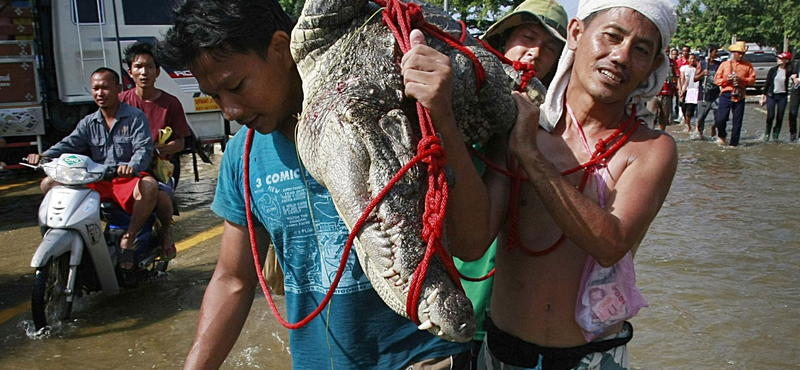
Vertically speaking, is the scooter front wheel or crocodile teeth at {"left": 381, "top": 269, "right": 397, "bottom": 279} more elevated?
crocodile teeth at {"left": 381, "top": 269, "right": 397, "bottom": 279}

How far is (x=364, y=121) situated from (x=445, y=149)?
22cm

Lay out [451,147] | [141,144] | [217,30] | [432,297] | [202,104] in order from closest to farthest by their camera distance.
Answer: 1. [432,297]
2. [451,147]
3. [217,30]
4. [141,144]
5. [202,104]

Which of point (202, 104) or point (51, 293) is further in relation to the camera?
point (202, 104)

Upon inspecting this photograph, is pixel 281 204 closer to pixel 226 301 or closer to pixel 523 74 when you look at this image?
pixel 226 301

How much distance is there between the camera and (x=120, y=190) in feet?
16.0

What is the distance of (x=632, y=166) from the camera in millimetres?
1900

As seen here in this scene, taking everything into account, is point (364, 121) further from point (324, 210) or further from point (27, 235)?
point (27, 235)

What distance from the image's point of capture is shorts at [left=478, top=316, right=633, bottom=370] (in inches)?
77.0

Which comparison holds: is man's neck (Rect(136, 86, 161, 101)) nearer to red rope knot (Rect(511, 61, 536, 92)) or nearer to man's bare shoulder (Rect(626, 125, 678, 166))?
red rope knot (Rect(511, 61, 536, 92))

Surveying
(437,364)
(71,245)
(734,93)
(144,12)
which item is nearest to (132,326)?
(71,245)

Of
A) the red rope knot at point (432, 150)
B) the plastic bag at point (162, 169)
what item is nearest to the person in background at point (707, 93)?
the plastic bag at point (162, 169)

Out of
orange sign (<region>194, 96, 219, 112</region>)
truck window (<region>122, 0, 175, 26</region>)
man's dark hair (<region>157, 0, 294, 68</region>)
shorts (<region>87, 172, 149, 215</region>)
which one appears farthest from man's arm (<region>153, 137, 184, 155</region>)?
man's dark hair (<region>157, 0, 294, 68</region>)

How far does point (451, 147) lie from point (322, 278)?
68 centimetres

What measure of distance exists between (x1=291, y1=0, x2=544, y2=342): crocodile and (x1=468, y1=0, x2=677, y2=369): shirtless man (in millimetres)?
342
